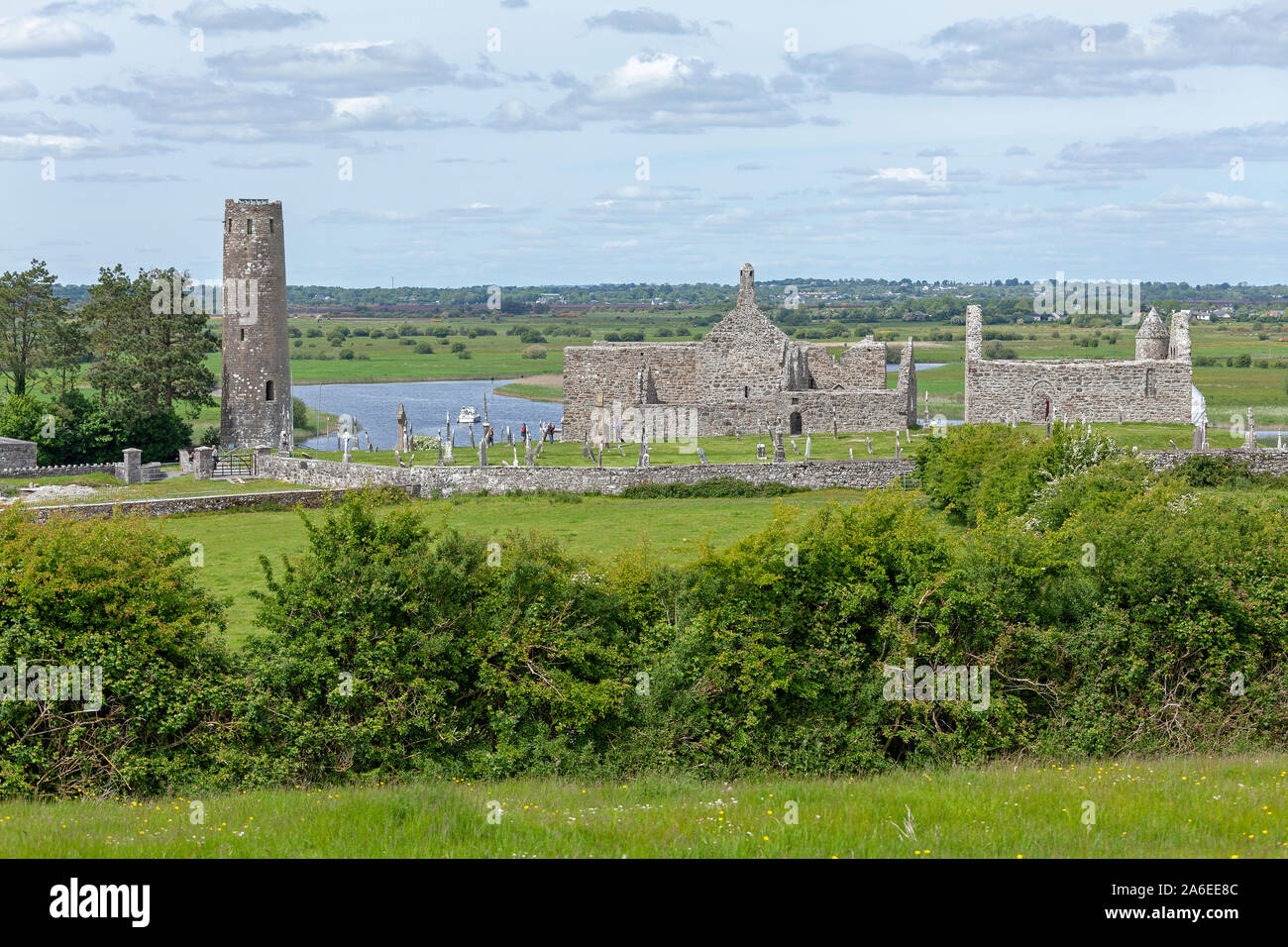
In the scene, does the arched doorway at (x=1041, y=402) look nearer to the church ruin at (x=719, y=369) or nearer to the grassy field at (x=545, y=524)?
the church ruin at (x=719, y=369)

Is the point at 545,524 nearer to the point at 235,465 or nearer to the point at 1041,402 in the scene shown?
the point at 235,465

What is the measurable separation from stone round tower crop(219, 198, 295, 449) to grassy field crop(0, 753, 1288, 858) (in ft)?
135

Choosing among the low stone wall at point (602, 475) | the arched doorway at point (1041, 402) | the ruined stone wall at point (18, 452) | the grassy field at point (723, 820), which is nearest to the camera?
the grassy field at point (723, 820)

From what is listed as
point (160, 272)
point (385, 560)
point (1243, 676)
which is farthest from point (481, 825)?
point (160, 272)

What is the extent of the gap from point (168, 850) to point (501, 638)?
20.4 feet

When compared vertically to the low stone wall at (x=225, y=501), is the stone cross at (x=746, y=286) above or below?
above

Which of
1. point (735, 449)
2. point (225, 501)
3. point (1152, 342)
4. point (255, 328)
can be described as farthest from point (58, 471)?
point (1152, 342)

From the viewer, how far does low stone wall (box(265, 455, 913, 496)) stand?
4197 centimetres

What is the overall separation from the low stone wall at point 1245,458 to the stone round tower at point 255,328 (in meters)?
30.7

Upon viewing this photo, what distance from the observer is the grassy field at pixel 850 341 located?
8294 centimetres

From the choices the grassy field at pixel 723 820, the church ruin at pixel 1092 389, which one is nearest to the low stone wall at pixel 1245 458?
the church ruin at pixel 1092 389

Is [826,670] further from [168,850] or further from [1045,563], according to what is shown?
[168,850]

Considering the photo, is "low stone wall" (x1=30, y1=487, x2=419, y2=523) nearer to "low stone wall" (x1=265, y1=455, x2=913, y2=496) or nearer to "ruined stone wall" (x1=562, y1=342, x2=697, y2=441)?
"low stone wall" (x1=265, y1=455, x2=913, y2=496)

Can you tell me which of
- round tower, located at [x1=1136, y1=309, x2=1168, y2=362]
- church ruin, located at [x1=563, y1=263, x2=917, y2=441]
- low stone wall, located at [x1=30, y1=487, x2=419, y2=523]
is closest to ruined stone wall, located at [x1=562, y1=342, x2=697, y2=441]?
church ruin, located at [x1=563, y1=263, x2=917, y2=441]
